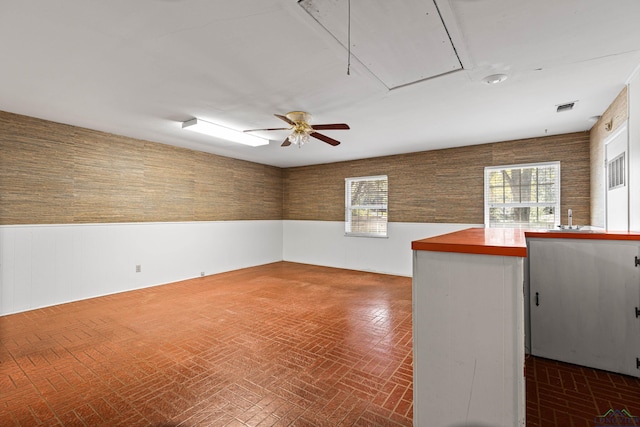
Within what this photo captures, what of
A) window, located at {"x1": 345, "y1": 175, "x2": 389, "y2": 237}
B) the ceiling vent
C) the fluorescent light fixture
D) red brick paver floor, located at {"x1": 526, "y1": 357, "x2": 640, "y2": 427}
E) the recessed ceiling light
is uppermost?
the ceiling vent

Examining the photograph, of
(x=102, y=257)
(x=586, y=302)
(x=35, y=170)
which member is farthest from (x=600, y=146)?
(x=35, y=170)

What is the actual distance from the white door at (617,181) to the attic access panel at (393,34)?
209cm

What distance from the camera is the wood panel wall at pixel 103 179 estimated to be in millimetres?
4094

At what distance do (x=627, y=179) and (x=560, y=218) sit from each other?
2364 millimetres

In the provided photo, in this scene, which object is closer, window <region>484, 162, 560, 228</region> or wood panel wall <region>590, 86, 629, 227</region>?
wood panel wall <region>590, 86, 629, 227</region>

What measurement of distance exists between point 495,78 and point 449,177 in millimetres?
3266

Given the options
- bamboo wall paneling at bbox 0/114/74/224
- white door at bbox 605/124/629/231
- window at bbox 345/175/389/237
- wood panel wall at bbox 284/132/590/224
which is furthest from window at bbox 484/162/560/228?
bamboo wall paneling at bbox 0/114/74/224

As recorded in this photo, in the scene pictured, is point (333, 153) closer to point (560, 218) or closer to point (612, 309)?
point (560, 218)

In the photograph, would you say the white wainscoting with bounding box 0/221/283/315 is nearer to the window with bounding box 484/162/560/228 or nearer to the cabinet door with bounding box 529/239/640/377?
the window with bounding box 484/162/560/228

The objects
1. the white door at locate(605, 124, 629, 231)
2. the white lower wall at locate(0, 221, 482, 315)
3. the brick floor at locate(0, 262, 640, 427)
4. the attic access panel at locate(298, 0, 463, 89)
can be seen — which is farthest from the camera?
the white lower wall at locate(0, 221, 482, 315)

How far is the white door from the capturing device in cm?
304

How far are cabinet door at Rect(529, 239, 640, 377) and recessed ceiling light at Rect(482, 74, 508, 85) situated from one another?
5.15 feet

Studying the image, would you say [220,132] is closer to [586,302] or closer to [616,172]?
[586,302]

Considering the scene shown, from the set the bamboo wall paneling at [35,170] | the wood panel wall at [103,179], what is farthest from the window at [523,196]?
the bamboo wall paneling at [35,170]
